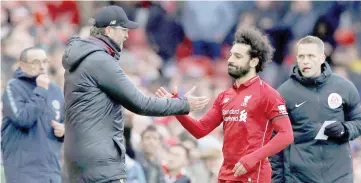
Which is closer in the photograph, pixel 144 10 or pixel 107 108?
pixel 107 108

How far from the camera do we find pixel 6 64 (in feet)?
48.5

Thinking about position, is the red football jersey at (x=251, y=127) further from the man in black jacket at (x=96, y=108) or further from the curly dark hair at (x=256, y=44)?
the man in black jacket at (x=96, y=108)

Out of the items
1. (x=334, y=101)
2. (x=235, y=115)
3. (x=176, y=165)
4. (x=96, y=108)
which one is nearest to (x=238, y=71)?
(x=235, y=115)

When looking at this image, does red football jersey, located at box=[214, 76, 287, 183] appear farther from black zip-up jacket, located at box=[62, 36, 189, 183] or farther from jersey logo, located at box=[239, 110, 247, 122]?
black zip-up jacket, located at box=[62, 36, 189, 183]

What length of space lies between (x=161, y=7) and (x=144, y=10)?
30cm

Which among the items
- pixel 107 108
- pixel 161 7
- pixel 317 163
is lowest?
pixel 317 163

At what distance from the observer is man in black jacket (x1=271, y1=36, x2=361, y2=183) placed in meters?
9.28

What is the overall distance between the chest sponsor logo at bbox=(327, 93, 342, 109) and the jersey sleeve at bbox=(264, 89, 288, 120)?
84 cm

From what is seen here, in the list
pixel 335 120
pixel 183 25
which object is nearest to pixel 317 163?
pixel 335 120

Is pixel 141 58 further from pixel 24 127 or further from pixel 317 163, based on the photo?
pixel 317 163

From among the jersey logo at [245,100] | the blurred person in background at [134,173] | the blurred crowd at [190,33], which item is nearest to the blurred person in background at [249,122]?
the jersey logo at [245,100]

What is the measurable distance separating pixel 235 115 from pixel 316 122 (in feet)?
3.25

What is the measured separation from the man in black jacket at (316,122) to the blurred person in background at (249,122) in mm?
667

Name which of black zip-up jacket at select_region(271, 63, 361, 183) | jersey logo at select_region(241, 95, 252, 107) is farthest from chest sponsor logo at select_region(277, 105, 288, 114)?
black zip-up jacket at select_region(271, 63, 361, 183)
